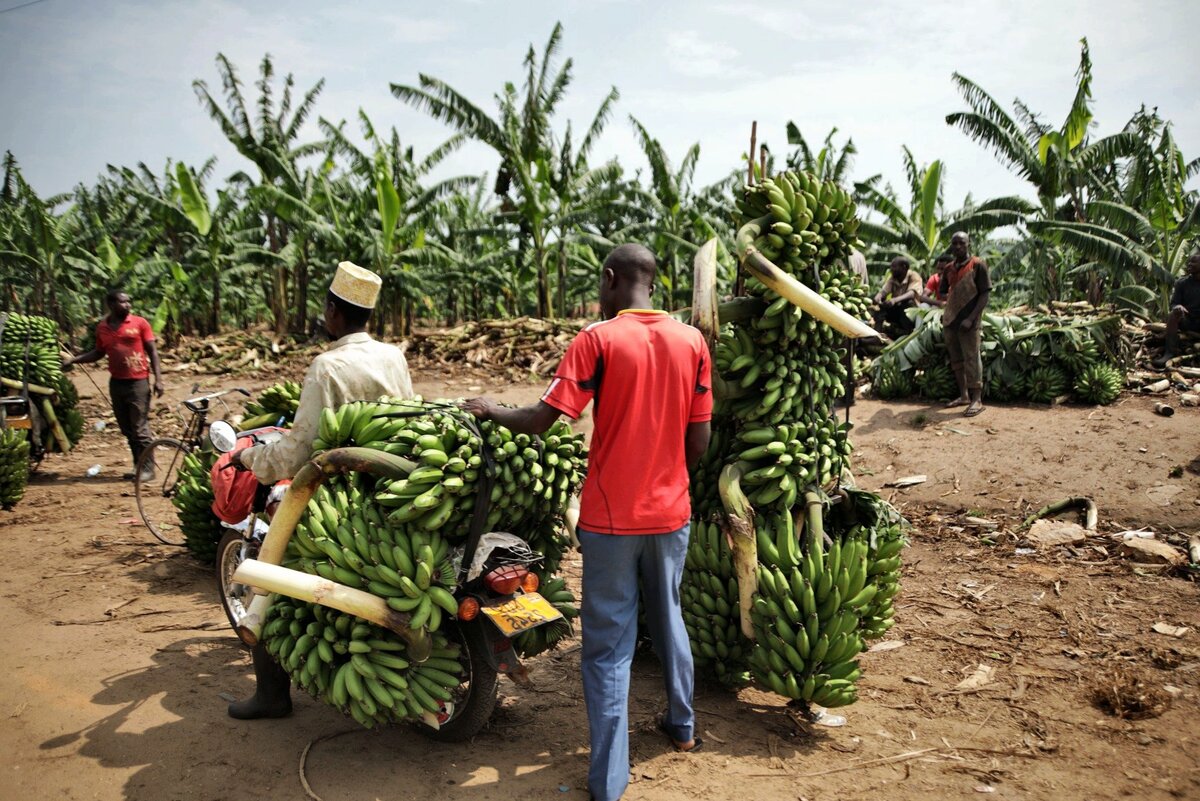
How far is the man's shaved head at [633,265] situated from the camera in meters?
3.27

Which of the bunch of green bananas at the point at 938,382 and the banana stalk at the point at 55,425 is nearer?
the banana stalk at the point at 55,425

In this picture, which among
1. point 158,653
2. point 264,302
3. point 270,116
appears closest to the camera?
point 158,653

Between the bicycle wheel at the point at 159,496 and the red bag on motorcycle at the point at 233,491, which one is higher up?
the red bag on motorcycle at the point at 233,491

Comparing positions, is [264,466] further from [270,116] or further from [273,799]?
A: [270,116]

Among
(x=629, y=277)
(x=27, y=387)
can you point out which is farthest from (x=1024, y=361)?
(x=27, y=387)

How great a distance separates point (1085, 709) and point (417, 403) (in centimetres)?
373

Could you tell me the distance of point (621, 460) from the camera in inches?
124

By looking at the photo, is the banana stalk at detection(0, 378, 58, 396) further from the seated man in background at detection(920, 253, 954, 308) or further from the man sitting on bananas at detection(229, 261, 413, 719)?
the seated man in background at detection(920, 253, 954, 308)

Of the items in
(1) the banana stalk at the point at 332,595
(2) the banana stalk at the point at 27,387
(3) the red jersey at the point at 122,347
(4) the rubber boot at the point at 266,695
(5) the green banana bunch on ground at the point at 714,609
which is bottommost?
(4) the rubber boot at the point at 266,695

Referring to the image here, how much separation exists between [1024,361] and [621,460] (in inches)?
363

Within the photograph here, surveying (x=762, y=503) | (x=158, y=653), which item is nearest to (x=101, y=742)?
(x=158, y=653)

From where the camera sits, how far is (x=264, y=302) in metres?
32.2

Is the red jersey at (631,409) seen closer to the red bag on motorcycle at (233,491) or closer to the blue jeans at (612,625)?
the blue jeans at (612,625)

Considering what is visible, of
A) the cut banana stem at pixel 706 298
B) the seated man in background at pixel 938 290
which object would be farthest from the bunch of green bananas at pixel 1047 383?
the cut banana stem at pixel 706 298
